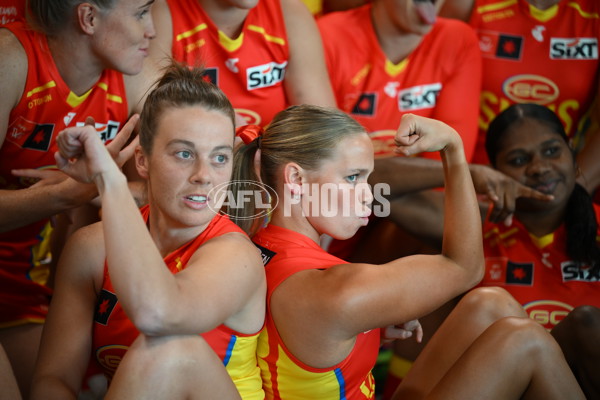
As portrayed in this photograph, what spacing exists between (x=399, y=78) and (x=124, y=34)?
3.04 ft

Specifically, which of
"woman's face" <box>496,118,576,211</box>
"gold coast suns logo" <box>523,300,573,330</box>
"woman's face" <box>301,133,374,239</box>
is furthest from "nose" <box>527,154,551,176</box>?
"woman's face" <box>301,133,374,239</box>

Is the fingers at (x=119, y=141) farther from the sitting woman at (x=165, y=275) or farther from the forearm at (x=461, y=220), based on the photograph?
the forearm at (x=461, y=220)

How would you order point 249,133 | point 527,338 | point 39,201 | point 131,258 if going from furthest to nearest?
point 39,201, point 249,133, point 527,338, point 131,258

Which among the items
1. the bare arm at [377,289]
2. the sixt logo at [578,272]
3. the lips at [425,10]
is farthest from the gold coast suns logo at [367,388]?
the lips at [425,10]

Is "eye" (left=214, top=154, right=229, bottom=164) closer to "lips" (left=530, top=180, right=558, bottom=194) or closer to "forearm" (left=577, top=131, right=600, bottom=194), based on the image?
"lips" (left=530, top=180, right=558, bottom=194)

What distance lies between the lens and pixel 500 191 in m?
2.12

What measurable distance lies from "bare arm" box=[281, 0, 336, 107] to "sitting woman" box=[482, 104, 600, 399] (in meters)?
0.55

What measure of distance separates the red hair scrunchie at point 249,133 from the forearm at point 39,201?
35 cm

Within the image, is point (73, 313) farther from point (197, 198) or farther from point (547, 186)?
point (547, 186)

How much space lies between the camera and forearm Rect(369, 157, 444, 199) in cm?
221

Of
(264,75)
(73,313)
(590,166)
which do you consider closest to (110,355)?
(73,313)

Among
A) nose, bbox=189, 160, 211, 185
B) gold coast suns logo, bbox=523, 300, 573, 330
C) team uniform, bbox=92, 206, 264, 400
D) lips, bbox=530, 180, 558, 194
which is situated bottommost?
gold coast suns logo, bbox=523, 300, 573, 330

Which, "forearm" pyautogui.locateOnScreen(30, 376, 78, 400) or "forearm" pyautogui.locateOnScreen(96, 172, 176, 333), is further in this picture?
"forearm" pyautogui.locateOnScreen(30, 376, 78, 400)

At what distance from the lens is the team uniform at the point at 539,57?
8.46ft
